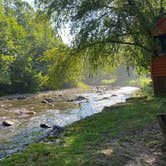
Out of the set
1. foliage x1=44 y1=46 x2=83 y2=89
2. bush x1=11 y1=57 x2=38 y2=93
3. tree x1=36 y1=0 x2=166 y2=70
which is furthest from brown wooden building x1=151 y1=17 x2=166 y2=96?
bush x1=11 y1=57 x2=38 y2=93

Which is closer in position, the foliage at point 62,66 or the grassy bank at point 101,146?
the grassy bank at point 101,146

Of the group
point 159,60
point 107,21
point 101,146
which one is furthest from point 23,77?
point 101,146

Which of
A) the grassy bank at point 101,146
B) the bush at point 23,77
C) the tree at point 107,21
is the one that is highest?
the tree at point 107,21

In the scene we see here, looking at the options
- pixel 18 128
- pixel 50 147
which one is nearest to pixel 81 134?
pixel 50 147

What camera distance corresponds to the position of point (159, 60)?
2039cm

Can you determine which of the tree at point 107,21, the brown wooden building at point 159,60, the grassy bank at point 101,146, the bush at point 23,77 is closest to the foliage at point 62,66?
the tree at point 107,21

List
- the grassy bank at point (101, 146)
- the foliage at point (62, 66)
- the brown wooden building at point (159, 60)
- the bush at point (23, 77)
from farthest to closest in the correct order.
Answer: the bush at point (23, 77) < the foliage at point (62, 66) < the brown wooden building at point (159, 60) < the grassy bank at point (101, 146)

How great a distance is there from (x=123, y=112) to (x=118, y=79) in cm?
9008

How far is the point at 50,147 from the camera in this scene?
31.1ft

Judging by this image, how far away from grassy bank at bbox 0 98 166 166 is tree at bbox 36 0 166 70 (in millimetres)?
8509

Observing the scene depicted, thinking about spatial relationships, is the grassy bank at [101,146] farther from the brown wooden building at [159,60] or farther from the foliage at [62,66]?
the foliage at [62,66]

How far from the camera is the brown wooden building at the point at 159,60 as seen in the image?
1967cm

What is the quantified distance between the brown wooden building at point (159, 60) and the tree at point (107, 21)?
340 millimetres

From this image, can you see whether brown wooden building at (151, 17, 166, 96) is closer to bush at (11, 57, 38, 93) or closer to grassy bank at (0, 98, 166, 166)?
grassy bank at (0, 98, 166, 166)
